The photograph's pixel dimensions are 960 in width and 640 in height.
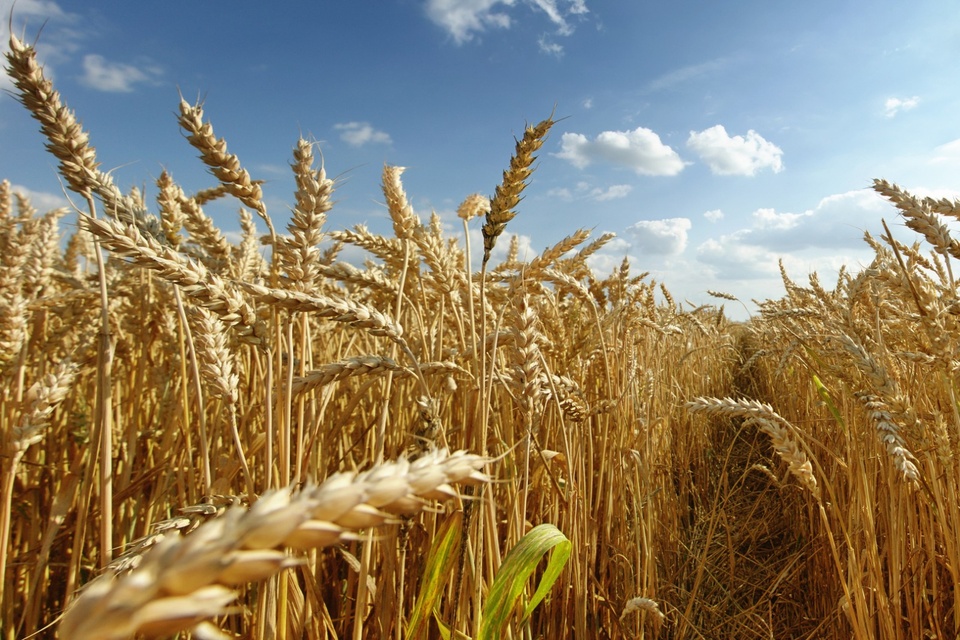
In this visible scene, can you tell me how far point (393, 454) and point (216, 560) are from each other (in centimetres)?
→ 120

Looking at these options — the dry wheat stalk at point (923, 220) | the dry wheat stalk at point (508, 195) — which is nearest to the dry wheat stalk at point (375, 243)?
the dry wheat stalk at point (508, 195)

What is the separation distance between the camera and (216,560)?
26 cm

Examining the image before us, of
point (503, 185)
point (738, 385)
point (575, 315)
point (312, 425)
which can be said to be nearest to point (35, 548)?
point (312, 425)

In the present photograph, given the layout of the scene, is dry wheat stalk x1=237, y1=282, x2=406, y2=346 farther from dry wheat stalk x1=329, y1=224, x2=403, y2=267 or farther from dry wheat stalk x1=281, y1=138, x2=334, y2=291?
dry wheat stalk x1=329, y1=224, x2=403, y2=267

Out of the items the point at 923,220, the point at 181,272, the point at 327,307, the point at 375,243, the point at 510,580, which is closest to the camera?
the point at 181,272

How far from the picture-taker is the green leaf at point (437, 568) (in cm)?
91

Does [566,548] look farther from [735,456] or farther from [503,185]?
[735,456]

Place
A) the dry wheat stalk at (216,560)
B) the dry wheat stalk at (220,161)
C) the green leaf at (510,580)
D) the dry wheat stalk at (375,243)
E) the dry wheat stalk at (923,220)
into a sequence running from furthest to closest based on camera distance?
the dry wheat stalk at (375,243) < the dry wheat stalk at (923,220) < the dry wheat stalk at (220,161) < the green leaf at (510,580) < the dry wheat stalk at (216,560)

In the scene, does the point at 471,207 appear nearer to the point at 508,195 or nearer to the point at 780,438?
the point at 508,195

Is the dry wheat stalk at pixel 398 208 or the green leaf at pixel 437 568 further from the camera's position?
the dry wheat stalk at pixel 398 208

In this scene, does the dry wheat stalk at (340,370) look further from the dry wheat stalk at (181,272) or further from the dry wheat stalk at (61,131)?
the dry wheat stalk at (61,131)

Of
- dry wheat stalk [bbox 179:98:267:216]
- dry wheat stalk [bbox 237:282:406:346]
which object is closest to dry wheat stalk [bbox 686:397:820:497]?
dry wheat stalk [bbox 237:282:406:346]

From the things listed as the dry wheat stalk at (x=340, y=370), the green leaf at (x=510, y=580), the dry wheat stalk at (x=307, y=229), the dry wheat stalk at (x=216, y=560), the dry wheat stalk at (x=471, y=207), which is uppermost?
the dry wheat stalk at (x=471, y=207)

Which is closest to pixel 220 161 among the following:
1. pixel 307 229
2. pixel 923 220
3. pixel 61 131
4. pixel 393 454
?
pixel 307 229
